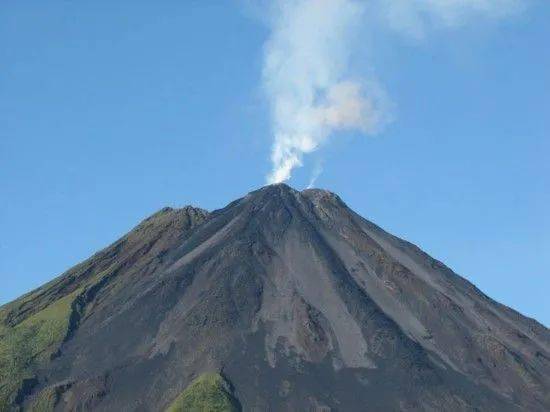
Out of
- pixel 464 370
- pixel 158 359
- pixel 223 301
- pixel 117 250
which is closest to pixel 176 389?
pixel 158 359

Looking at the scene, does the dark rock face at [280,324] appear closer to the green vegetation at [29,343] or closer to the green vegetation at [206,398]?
the green vegetation at [29,343]

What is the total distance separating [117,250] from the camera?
15762 cm

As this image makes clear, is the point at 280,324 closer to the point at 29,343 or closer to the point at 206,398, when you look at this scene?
the point at 206,398

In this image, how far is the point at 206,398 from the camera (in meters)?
111

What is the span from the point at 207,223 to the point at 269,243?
1490cm

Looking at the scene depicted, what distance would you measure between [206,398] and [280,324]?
20.2 metres

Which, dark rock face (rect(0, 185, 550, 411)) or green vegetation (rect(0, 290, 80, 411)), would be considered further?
green vegetation (rect(0, 290, 80, 411))

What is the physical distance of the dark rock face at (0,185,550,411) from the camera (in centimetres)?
11625

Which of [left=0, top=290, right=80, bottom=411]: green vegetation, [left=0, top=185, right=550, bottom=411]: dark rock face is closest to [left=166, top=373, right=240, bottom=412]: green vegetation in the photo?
[left=0, top=185, right=550, bottom=411]: dark rock face

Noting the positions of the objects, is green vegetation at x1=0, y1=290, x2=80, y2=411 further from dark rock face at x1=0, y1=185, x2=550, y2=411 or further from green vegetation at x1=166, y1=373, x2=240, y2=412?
green vegetation at x1=166, y1=373, x2=240, y2=412

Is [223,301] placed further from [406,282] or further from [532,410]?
[532,410]

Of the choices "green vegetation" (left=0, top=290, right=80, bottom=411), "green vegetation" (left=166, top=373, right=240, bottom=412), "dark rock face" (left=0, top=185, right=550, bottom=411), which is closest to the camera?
"green vegetation" (left=166, top=373, right=240, bottom=412)

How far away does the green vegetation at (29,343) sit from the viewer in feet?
401

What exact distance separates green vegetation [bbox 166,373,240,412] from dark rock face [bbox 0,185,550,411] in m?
1.59
